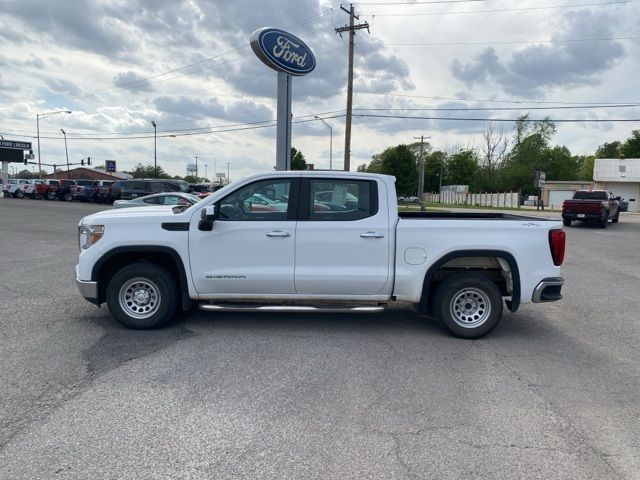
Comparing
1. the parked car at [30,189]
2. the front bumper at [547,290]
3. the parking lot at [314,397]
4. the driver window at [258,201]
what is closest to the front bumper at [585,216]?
the parking lot at [314,397]

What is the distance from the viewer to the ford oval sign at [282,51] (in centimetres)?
1534

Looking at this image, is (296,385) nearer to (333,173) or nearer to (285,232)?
(285,232)

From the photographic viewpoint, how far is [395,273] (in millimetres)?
5641

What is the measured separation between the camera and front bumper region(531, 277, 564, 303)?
5.65 m

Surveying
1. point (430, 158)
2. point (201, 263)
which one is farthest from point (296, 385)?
point (430, 158)

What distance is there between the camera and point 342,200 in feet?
19.0

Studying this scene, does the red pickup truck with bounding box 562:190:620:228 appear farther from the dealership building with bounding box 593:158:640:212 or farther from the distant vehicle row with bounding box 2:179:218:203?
the dealership building with bounding box 593:158:640:212

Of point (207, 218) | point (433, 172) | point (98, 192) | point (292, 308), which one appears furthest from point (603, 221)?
point (433, 172)

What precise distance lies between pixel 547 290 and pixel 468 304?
0.90 m

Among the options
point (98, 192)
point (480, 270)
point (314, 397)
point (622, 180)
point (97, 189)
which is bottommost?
point (314, 397)

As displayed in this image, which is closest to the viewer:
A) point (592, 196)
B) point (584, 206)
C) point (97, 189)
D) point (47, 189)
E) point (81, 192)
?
point (584, 206)

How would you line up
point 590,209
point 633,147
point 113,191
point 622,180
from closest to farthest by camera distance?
point 590,209 < point 113,191 < point 622,180 < point 633,147

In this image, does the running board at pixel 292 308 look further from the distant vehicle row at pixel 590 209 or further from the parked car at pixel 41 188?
the parked car at pixel 41 188

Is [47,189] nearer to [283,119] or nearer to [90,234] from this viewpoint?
[283,119]
